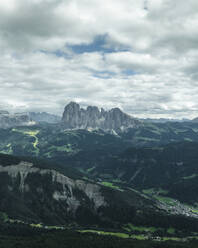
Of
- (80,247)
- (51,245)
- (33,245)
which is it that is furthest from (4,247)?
(80,247)

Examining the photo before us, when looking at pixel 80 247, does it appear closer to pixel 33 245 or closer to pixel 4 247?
pixel 33 245

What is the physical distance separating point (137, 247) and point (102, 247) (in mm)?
Answer: 27955

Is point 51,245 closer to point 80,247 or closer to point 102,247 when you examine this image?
point 80,247

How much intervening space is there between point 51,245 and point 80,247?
23.2m

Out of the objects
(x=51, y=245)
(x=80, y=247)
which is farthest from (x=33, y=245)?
(x=80, y=247)

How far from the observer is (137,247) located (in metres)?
200

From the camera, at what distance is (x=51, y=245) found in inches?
7859

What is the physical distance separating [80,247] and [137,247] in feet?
149

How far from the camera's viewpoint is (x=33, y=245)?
656 feet

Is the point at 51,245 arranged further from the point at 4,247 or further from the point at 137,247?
the point at 137,247

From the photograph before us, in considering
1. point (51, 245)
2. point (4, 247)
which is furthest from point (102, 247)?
point (4, 247)

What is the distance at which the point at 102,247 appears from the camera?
656ft

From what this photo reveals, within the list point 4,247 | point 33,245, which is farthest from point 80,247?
point 4,247

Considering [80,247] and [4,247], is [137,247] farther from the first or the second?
[4,247]
